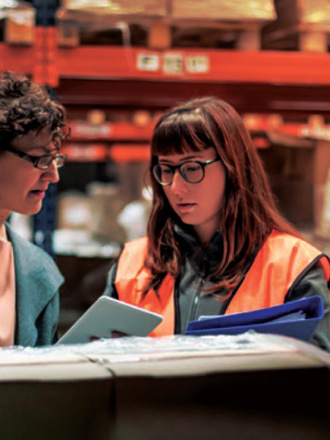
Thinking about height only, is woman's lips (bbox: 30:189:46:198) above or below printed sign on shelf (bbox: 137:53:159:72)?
below

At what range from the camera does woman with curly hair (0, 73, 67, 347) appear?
1.55 meters

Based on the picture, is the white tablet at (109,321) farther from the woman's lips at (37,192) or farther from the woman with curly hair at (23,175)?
the woman's lips at (37,192)

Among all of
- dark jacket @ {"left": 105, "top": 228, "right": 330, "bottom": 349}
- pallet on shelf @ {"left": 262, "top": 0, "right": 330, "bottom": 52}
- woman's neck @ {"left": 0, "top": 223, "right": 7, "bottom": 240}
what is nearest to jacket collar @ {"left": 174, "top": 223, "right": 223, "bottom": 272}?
dark jacket @ {"left": 105, "top": 228, "right": 330, "bottom": 349}

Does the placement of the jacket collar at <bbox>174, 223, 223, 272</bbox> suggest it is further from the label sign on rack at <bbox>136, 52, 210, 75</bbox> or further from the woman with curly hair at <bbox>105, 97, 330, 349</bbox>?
the label sign on rack at <bbox>136, 52, 210, 75</bbox>

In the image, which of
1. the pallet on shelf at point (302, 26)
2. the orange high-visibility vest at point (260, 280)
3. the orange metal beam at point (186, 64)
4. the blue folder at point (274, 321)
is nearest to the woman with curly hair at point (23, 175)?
the orange high-visibility vest at point (260, 280)

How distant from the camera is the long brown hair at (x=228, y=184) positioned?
1730 mm

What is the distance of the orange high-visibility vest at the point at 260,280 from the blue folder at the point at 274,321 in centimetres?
59

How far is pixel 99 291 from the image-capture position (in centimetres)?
329

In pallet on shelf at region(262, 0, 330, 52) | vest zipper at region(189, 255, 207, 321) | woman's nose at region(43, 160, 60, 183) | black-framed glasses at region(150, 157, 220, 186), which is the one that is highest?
pallet on shelf at region(262, 0, 330, 52)

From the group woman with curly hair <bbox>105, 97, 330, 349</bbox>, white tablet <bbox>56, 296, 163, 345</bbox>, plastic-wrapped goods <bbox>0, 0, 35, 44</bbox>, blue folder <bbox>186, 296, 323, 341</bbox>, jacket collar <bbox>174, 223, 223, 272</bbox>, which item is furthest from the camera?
plastic-wrapped goods <bbox>0, 0, 35, 44</bbox>

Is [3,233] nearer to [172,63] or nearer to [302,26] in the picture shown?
[172,63]

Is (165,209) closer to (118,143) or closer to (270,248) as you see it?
(270,248)

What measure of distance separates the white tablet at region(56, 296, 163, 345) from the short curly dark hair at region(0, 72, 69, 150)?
0.53 metres

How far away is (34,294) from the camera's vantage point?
165 centimetres
